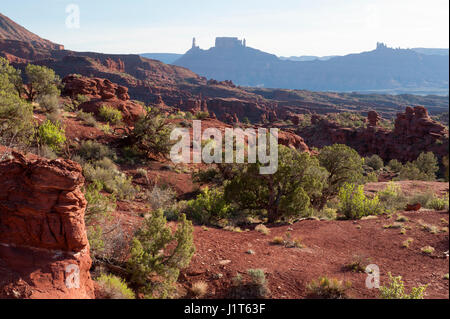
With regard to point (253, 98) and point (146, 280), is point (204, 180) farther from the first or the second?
point (253, 98)

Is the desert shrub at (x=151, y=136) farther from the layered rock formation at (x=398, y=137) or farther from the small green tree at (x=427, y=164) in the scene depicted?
the layered rock formation at (x=398, y=137)

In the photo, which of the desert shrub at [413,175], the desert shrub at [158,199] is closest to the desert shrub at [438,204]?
the desert shrub at [158,199]

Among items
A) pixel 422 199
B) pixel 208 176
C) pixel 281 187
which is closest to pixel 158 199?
pixel 208 176

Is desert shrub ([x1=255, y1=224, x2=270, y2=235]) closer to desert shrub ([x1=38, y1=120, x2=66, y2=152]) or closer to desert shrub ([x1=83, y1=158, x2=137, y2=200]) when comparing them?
desert shrub ([x1=83, y1=158, x2=137, y2=200])

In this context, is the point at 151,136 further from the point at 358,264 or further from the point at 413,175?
the point at 413,175

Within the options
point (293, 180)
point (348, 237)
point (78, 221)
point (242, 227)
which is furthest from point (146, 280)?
point (293, 180)

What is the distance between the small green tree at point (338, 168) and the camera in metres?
15.3

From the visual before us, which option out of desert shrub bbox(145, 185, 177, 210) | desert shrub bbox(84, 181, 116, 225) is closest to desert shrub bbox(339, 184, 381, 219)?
desert shrub bbox(145, 185, 177, 210)

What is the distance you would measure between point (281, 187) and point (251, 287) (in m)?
6.61

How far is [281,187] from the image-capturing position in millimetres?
12023

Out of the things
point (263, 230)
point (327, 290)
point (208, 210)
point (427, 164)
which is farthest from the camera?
point (427, 164)

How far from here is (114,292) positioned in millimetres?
4855

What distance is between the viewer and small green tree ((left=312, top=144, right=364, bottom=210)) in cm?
1532

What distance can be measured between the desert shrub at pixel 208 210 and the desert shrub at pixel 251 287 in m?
4.83
